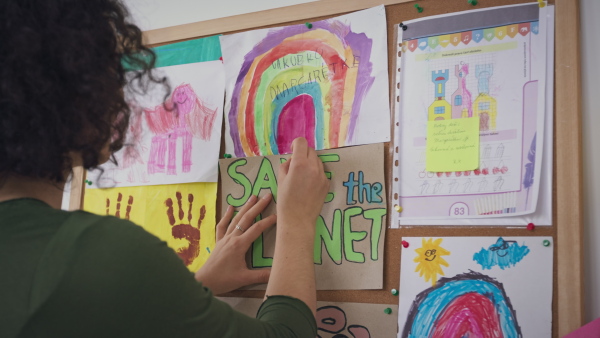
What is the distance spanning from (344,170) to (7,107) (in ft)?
2.05

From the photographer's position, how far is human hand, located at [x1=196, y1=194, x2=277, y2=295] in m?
1.13

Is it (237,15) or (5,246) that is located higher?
(237,15)

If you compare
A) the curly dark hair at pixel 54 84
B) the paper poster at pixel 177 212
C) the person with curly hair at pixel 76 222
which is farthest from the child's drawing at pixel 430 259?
the curly dark hair at pixel 54 84

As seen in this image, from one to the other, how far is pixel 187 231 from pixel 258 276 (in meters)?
0.23

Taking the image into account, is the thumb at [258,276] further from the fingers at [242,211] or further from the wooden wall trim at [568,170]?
the wooden wall trim at [568,170]

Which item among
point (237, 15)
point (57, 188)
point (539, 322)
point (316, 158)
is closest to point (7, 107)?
point (57, 188)

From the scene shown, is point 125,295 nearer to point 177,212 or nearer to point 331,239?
point 331,239

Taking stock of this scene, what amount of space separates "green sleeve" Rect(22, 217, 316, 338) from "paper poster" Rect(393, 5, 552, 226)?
51 cm

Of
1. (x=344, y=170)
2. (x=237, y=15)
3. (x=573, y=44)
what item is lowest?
(x=344, y=170)

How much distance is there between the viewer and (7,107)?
2.18 ft

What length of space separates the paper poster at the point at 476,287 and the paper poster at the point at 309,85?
0.85 ft

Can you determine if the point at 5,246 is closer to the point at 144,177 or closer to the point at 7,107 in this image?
the point at 7,107

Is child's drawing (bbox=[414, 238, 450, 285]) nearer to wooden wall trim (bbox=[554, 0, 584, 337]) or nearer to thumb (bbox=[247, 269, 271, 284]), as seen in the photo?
wooden wall trim (bbox=[554, 0, 584, 337])

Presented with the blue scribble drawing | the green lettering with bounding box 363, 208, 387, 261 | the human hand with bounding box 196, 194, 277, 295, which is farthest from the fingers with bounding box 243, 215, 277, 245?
the blue scribble drawing
